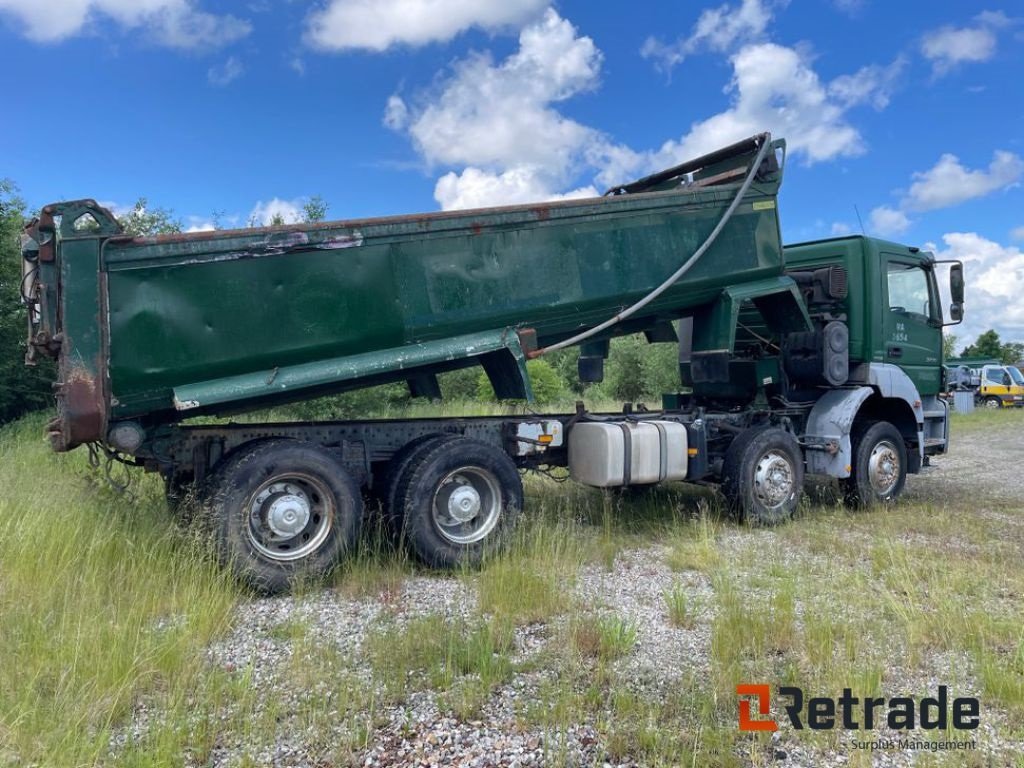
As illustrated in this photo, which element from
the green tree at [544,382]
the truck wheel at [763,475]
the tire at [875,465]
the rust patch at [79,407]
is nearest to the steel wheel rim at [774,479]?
the truck wheel at [763,475]

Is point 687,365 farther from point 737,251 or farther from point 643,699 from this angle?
point 643,699

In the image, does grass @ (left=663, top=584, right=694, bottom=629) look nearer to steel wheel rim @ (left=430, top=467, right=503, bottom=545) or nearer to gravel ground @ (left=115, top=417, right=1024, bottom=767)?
gravel ground @ (left=115, top=417, right=1024, bottom=767)

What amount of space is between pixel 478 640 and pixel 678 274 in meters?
4.08

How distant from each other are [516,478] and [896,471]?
5263 millimetres

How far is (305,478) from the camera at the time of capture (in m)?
5.23

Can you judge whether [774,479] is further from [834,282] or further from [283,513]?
[283,513]

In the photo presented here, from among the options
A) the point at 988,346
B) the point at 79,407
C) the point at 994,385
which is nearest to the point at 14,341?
the point at 79,407

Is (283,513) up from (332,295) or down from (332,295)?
down

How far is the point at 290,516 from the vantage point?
17.0 feet

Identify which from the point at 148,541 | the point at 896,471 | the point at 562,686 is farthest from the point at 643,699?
the point at 896,471

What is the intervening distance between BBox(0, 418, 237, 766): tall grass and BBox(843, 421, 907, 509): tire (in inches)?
265

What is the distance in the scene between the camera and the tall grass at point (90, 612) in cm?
307

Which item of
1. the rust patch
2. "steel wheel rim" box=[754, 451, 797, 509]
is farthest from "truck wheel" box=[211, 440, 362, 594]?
"steel wheel rim" box=[754, 451, 797, 509]

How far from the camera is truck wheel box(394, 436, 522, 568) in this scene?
18.2 feet
